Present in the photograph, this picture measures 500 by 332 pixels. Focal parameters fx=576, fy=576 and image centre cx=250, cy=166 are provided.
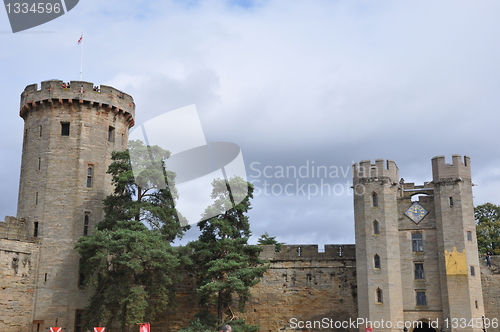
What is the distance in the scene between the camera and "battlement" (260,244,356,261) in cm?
3184

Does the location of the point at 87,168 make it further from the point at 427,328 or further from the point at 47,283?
the point at 427,328

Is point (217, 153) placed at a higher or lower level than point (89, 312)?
higher

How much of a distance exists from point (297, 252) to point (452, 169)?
30.8ft

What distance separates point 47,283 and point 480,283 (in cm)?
2178

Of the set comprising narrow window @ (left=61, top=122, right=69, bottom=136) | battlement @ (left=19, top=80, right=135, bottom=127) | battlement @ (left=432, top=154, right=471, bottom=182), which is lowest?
battlement @ (left=432, top=154, right=471, bottom=182)

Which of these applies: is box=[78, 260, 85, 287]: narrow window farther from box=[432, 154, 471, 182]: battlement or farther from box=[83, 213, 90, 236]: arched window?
box=[432, 154, 471, 182]: battlement

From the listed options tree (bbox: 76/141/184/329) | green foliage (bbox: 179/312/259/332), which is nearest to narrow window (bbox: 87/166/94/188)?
tree (bbox: 76/141/184/329)

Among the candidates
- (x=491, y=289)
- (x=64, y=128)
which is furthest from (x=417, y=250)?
(x=64, y=128)

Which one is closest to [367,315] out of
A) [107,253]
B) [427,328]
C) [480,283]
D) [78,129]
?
[427,328]

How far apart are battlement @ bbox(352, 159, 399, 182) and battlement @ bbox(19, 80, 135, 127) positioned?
13.9 m

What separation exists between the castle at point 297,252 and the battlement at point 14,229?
5cm

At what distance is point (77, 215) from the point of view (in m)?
30.3

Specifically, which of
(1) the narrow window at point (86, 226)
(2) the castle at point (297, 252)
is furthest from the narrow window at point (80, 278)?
(1) the narrow window at point (86, 226)

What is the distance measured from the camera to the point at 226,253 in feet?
95.2
